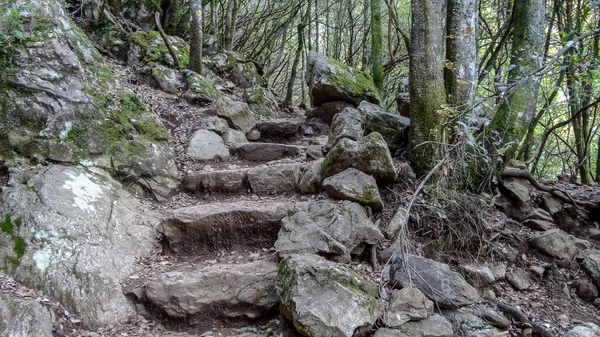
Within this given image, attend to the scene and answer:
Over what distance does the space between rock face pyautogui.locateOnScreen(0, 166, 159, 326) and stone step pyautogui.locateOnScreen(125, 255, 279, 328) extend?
219mm

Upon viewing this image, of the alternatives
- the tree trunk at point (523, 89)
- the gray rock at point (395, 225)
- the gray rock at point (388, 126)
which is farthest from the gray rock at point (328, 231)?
the tree trunk at point (523, 89)

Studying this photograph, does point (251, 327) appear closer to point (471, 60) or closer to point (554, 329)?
point (554, 329)

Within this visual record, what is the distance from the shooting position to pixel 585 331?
3121 mm

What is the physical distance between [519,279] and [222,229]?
3.08 m

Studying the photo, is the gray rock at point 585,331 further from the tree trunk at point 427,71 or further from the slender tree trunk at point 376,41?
the slender tree trunk at point 376,41

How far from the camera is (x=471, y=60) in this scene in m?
4.66

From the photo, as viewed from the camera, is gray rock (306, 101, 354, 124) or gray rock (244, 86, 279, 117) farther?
gray rock (244, 86, 279, 117)

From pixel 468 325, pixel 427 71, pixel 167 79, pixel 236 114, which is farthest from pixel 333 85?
pixel 468 325

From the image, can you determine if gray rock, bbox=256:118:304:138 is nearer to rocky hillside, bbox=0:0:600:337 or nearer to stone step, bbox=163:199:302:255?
rocky hillside, bbox=0:0:600:337

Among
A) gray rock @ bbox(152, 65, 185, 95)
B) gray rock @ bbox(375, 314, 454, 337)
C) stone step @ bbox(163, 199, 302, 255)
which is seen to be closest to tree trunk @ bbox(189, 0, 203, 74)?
gray rock @ bbox(152, 65, 185, 95)

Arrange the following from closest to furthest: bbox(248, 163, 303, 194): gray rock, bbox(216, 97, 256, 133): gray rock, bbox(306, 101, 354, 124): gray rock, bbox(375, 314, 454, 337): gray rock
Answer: bbox(375, 314, 454, 337): gray rock < bbox(248, 163, 303, 194): gray rock < bbox(216, 97, 256, 133): gray rock < bbox(306, 101, 354, 124): gray rock

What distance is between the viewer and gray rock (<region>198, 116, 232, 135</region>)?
6047 mm

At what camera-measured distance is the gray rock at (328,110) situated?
301 inches

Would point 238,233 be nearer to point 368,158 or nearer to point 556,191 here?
point 368,158
